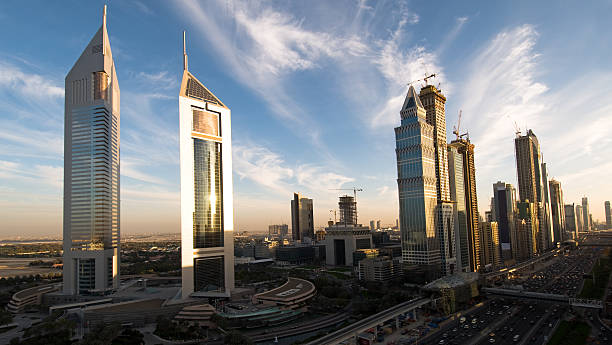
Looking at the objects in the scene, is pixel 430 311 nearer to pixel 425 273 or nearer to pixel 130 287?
pixel 425 273

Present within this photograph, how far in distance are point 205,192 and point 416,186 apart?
92.4 metres

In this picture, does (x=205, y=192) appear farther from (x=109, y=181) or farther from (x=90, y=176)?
(x=90, y=176)

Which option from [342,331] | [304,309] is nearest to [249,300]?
[304,309]

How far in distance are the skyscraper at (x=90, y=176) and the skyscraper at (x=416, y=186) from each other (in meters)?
116

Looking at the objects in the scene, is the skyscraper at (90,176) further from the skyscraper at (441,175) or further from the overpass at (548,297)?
the overpass at (548,297)

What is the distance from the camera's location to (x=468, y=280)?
397 feet

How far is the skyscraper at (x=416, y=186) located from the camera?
155875 mm

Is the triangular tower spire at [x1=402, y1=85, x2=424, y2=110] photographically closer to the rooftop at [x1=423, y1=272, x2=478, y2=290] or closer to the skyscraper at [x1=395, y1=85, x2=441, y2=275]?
the skyscraper at [x1=395, y1=85, x2=441, y2=275]

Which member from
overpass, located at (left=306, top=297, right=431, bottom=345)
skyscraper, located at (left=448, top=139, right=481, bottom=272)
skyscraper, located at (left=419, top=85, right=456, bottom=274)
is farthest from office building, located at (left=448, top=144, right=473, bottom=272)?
overpass, located at (left=306, top=297, right=431, bottom=345)

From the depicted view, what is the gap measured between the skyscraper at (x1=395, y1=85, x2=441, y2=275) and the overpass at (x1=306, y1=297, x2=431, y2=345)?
50.4 metres

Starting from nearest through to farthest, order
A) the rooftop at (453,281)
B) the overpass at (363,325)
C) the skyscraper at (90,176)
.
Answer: the overpass at (363,325) < the rooftop at (453,281) < the skyscraper at (90,176)

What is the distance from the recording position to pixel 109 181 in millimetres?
122125

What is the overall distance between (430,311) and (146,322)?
8009 cm

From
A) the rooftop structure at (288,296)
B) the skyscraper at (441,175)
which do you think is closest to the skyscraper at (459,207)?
the skyscraper at (441,175)
